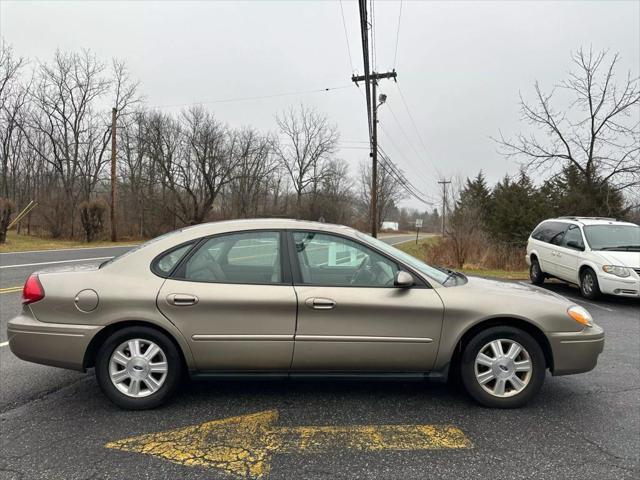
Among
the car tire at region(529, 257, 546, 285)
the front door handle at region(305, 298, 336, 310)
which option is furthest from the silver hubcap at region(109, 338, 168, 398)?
the car tire at region(529, 257, 546, 285)

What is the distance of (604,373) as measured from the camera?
13.2 feet

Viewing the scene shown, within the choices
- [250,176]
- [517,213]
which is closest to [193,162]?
[250,176]

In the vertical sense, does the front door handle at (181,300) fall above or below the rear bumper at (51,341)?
above

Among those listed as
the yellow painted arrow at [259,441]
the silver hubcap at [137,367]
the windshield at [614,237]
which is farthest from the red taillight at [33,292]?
the windshield at [614,237]

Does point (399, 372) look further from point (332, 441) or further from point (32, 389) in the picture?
point (32, 389)

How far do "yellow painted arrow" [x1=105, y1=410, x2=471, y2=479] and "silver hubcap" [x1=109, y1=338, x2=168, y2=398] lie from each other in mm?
437

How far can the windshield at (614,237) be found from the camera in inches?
314

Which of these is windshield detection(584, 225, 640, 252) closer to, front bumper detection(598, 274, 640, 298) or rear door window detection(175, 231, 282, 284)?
front bumper detection(598, 274, 640, 298)

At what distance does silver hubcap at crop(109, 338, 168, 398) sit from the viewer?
309 centimetres

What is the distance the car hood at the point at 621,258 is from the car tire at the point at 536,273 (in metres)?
2.39

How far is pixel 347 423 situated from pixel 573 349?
6.24 ft

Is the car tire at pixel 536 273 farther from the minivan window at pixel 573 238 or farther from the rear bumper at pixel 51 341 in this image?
the rear bumper at pixel 51 341

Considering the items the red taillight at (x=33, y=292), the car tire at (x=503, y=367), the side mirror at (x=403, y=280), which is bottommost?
the car tire at (x=503, y=367)

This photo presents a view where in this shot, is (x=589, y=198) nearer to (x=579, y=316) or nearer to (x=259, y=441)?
(x=579, y=316)
